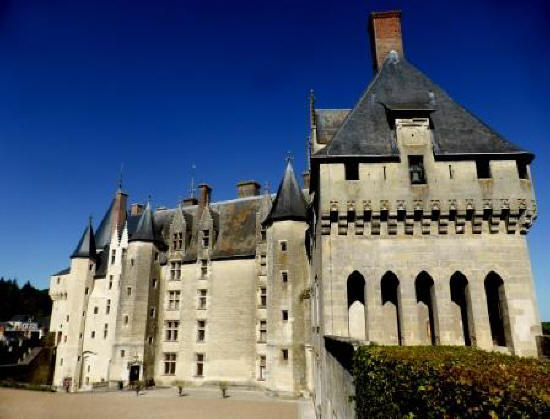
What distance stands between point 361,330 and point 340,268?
232 centimetres

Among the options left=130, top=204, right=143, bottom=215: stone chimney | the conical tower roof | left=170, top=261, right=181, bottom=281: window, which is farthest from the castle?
left=130, top=204, right=143, bottom=215: stone chimney

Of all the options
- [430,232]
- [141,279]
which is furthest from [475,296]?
[141,279]

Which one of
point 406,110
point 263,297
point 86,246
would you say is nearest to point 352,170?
point 406,110

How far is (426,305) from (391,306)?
4.02 ft

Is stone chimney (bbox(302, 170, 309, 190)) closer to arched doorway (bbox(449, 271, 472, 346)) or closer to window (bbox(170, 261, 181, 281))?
window (bbox(170, 261, 181, 281))

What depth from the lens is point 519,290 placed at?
12.3 meters

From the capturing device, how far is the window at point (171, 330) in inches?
1094

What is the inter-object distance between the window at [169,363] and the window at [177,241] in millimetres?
7840

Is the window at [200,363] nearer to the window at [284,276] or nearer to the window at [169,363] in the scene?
the window at [169,363]

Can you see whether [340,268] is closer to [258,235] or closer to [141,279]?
[258,235]

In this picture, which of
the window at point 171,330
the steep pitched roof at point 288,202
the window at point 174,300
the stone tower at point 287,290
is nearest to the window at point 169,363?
the window at point 171,330

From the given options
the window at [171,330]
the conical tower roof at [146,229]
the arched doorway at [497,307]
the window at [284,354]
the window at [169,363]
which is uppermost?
the conical tower roof at [146,229]

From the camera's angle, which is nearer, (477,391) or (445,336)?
(477,391)

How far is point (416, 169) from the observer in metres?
13.5
